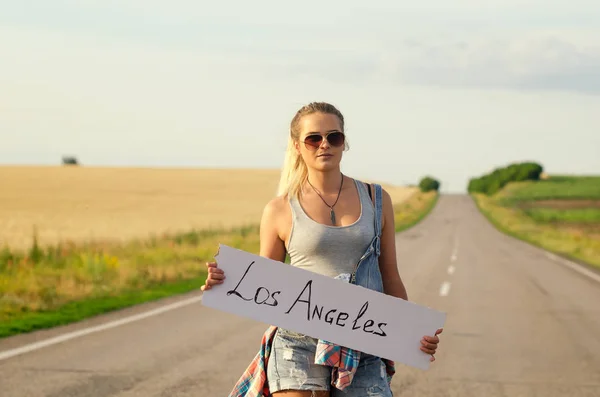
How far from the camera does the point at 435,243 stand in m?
34.1

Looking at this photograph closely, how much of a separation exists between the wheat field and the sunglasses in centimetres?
1820

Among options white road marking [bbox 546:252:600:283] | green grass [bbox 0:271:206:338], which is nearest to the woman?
green grass [bbox 0:271:206:338]

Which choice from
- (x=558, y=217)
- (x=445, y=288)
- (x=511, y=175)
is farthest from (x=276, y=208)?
(x=511, y=175)

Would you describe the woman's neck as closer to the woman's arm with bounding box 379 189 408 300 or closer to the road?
the woman's arm with bounding box 379 189 408 300

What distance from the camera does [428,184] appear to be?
178m

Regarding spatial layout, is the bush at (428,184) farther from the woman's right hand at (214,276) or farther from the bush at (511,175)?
the woman's right hand at (214,276)

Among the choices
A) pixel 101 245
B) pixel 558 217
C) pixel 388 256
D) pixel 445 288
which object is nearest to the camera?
pixel 388 256

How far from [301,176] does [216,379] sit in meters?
4.54

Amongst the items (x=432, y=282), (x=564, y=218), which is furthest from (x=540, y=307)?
(x=564, y=218)

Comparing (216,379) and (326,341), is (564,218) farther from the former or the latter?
(326,341)

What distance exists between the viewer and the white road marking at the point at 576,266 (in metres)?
21.5

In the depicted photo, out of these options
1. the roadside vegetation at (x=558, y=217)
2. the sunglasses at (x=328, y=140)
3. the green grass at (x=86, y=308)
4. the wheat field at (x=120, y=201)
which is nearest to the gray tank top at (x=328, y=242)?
the sunglasses at (x=328, y=140)

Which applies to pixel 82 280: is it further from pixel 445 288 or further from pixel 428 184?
pixel 428 184

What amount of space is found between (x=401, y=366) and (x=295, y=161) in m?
5.76
